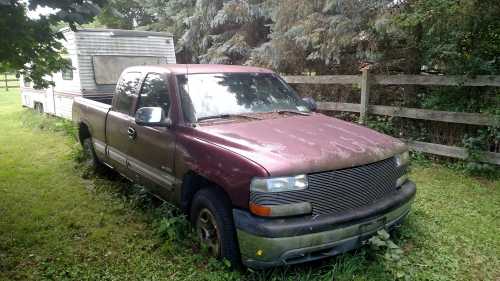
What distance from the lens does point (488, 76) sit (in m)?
6.16

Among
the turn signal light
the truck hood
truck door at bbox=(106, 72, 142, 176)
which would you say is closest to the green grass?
truck door at bbox=(106, 72, 142, 176)

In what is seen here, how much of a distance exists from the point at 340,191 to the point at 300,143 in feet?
1.72

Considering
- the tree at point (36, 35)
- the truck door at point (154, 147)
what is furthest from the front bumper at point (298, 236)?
the tree at point (36, 35)

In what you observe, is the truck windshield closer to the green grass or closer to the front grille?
the green grass

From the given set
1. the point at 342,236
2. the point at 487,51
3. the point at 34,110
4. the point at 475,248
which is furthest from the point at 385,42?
the point at 34,110

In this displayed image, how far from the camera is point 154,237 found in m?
4.36

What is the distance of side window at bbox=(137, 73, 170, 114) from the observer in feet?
14.6

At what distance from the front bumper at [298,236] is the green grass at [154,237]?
11.9 inches

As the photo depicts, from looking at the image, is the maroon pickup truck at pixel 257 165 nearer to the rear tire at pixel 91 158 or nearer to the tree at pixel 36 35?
the tree at pixel 36 35

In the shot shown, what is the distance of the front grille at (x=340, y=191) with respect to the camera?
312cm

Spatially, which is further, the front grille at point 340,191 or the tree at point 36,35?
the tree at point 36,35

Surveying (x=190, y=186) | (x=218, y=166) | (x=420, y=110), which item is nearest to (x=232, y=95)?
(x=190, y=186)

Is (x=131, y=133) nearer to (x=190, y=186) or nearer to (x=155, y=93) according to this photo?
(x=155, y=93)

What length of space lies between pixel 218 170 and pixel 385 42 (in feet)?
18.3
